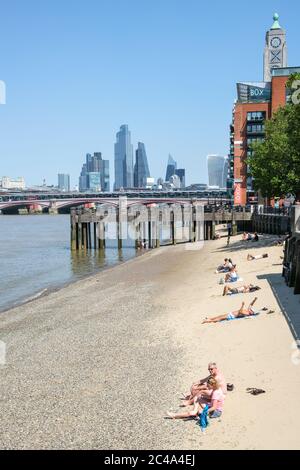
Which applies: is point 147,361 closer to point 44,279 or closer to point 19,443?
point 19,443

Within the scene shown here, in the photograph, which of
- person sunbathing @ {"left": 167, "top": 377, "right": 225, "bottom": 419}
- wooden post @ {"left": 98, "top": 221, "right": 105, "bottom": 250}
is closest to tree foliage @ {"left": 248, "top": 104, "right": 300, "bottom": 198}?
wooden post @ {"left": 98, "top": 221, "right": 105, "bottom": 250}

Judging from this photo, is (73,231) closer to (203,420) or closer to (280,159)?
(280,159)

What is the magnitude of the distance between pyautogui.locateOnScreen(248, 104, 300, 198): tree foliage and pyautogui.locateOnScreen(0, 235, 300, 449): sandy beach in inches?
654

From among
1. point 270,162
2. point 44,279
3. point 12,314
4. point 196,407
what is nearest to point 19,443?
point 196,407

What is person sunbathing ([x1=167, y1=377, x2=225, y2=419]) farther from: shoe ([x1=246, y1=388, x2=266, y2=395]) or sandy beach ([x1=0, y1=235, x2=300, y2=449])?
shoe ([x1=246, y1=388, x2=266, y2=395])

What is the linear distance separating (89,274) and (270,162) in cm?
1885

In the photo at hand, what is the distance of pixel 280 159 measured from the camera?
1866 inches

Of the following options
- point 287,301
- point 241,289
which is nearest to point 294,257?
point 241,289

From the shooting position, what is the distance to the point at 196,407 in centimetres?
1168

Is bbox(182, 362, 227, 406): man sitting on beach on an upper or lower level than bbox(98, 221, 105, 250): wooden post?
upper

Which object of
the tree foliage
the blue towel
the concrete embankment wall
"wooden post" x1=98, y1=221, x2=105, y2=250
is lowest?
"wooden post" x1=98, y1=221, x2=105, y2=250

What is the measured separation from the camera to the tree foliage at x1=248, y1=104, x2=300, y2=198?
40719 millimetres

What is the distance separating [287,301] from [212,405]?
9.31 meters

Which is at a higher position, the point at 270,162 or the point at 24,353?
the point at 270,162
